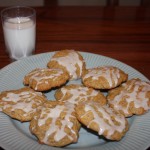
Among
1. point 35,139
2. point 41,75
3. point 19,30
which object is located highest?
point 19,30

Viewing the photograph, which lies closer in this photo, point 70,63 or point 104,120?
point 104,120

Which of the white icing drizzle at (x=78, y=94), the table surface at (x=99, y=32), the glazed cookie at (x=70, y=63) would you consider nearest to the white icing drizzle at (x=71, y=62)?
the glazed cookie at (x=70, y=63)

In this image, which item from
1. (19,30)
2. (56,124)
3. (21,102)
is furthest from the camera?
(19,30)

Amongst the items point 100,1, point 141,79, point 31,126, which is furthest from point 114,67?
point 100,1

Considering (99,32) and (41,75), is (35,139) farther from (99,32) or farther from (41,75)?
(99,32)

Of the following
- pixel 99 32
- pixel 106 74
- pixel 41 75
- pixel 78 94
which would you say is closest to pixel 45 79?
pixel 41 75

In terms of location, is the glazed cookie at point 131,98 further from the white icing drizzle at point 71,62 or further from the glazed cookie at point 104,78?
the white icing drizzle at point 71,62
